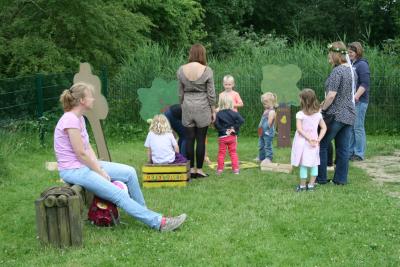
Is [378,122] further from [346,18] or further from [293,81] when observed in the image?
[346,18]

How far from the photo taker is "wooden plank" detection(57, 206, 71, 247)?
17.3 feet

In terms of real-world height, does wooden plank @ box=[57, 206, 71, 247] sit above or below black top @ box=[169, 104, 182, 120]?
below

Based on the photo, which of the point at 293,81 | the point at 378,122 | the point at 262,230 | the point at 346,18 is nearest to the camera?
the point at 262,230

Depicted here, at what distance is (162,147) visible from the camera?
7766 mm

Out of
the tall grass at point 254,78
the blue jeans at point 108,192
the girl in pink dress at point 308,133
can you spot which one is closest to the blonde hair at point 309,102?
the girl in pink dress at point 308,133

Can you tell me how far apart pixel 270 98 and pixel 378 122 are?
5.42m

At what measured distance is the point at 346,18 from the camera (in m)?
35.3

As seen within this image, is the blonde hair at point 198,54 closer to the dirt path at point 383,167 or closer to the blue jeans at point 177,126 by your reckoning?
the blue jeans at point 177,126

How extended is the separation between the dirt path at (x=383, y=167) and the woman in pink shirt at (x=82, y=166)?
368 centimetres

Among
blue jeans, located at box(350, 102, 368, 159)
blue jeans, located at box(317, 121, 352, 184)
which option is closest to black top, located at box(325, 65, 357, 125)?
blue jeans, located at box(317, 121, 352, 184)

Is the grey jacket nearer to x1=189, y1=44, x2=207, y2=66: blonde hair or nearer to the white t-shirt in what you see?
x1=189, y1=44, x2=207, y2=66: blonde hair

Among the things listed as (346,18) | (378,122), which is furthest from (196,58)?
(346,18)

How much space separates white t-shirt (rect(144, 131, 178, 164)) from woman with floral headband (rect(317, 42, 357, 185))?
2026 millimetres

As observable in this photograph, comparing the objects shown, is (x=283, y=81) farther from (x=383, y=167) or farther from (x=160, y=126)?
(x=160, y=126)
